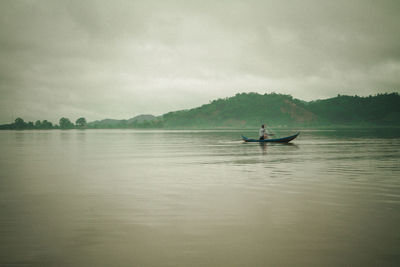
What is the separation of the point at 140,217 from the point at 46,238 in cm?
296

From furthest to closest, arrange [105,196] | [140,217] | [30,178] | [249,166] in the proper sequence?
[249,166] < [30,178] < [105,196] < [140,217]

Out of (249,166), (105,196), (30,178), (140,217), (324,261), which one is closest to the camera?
(324,261)

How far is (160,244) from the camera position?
791 centimetres

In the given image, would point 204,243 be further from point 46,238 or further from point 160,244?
point 46,238

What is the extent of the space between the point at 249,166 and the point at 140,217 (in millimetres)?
13487

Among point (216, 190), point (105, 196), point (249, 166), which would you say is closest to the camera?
point (105, 196)

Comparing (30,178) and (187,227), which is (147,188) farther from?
(30,178)

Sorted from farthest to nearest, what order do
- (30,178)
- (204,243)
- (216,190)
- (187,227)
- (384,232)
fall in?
(30,178)
(216,190)
(187,227)
(384,232)
(204,243)

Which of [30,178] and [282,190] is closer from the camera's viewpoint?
[282,190]

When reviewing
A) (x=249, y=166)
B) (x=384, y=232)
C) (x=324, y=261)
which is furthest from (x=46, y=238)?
(x=249, y=166)

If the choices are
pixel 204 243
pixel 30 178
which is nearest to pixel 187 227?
pixel 204 243

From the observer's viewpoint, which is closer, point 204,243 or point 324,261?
point 324,261

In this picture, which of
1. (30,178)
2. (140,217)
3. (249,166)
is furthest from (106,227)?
(249,166)

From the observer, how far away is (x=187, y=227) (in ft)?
30.4
